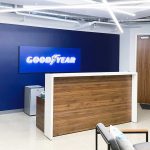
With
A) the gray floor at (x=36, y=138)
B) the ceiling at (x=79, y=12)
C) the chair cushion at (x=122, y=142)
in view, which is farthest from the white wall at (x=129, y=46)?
the chair cushion at (x=122, y=142)

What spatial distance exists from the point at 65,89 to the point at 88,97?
604mm

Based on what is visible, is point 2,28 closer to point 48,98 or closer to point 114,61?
point 48,98

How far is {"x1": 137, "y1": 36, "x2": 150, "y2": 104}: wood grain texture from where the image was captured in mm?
7996

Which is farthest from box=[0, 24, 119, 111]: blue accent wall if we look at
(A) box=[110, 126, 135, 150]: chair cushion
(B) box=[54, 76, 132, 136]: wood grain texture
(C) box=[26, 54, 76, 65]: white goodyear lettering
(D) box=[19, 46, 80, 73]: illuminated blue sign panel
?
(A) box=[110, 126, 135, 150]: chair cushion

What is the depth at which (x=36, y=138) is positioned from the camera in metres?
4.57

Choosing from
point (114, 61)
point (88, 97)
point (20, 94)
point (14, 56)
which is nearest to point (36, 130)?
point (88, 97)

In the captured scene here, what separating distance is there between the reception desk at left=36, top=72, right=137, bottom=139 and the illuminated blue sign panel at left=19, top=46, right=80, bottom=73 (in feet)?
7.48

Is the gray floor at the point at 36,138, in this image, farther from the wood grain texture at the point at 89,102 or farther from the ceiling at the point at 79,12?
the ceiling at the point at 79,12

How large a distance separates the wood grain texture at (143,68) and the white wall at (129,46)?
0.18 m

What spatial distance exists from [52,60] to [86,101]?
2.49m

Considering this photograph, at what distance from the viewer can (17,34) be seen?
21.5ft

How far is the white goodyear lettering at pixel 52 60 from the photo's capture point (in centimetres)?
678

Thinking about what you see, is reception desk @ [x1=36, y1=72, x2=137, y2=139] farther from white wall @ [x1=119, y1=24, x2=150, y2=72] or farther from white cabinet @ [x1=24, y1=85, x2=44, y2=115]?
white wall @ [x1=119, y1=24, x2=150, y2=72]

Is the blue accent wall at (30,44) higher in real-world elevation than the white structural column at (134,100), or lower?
higher
